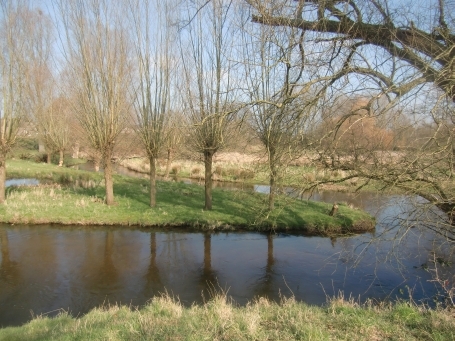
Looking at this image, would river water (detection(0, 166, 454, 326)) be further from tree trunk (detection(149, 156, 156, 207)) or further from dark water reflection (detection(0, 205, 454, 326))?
tree trunk (detection(149, 156, 156, 207))

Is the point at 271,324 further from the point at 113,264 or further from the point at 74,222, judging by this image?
the point at 74,222

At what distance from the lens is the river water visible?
8.38m

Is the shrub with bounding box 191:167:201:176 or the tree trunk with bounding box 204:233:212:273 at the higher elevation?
the shrub with bounding box 191:167:201:176

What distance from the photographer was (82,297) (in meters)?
8.49

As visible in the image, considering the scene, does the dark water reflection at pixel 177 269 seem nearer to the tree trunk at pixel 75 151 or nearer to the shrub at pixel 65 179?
the shrub at pixel 65 179

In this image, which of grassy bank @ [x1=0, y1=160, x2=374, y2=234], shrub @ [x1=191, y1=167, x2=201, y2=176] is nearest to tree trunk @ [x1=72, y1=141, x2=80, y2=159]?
shrub @ [x1=191, y1=167, x2=201, y2=176]

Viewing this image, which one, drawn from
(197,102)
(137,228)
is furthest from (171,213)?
(197,102)

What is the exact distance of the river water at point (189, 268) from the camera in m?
8.38

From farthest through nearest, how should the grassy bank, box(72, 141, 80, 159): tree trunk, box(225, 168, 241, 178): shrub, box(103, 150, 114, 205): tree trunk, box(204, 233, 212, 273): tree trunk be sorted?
1. box(72, 141, 80, 159): tree trunk
2. box(225, 168, 241, 178): shrub
3. box(103, 150, 114, 205): tree trunk
4. the grassy bank
5. box(204, 233, 212, 273): tree trunk

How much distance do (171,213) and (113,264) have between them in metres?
5.01

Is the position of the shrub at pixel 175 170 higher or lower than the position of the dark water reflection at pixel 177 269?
higher

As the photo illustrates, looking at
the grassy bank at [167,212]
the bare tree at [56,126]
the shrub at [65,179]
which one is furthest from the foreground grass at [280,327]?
the bare tree at [56,126]

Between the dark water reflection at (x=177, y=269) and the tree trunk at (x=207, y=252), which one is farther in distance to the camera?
the tree trunk at (x=207, y=252)

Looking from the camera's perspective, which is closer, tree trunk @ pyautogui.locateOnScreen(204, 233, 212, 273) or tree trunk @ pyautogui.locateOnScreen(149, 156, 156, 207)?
tree trunk @ pyautogui.locateOnScreen(204, 233, 212, 273)
